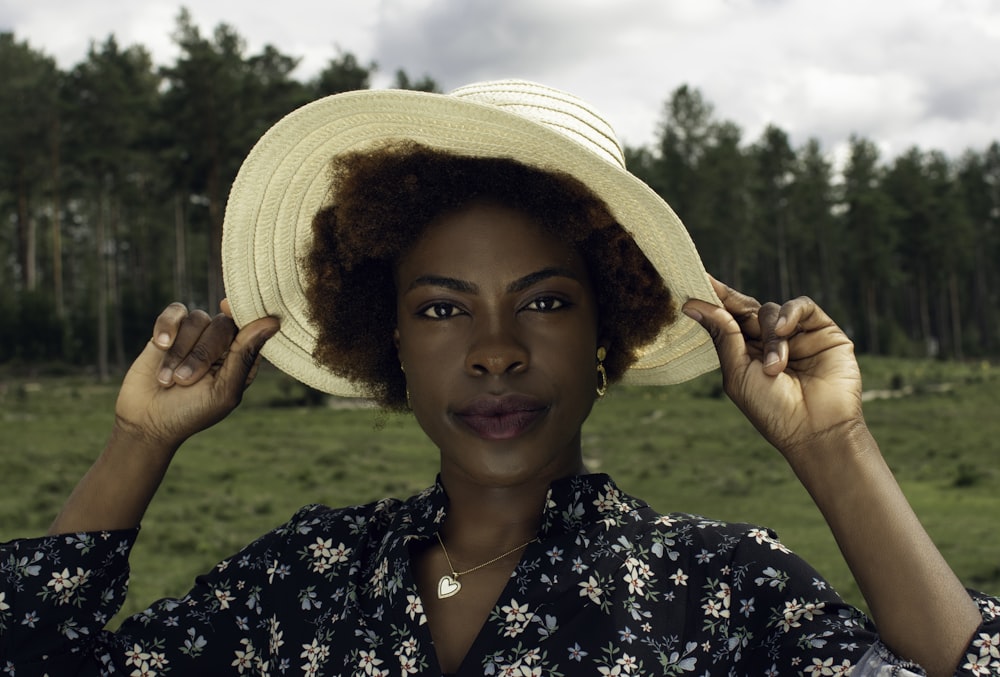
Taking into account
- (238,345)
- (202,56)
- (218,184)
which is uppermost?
(202,56)

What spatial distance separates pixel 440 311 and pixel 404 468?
13533 millimetres

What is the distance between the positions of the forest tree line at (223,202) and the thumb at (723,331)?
2518 centimetres

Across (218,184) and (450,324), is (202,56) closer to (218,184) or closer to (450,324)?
(218,184)

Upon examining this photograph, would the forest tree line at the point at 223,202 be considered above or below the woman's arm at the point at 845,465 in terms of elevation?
above

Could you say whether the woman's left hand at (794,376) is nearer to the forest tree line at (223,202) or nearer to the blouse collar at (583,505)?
the blouse collar at (583,505)

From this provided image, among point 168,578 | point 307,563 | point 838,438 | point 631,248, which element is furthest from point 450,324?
point 168,578

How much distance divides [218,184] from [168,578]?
77.3 feet

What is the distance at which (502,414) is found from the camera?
6.90 feet

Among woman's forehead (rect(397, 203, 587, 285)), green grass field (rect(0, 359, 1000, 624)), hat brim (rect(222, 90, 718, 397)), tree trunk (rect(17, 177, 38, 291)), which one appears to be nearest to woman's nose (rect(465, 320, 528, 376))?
woman's forehead (rect(397, 203, 587, 285))

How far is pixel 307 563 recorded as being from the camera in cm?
235

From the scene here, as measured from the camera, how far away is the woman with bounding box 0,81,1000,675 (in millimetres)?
1894

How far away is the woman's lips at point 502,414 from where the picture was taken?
82.1 inches

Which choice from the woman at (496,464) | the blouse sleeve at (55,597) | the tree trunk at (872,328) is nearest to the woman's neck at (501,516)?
the woman at (496,464)

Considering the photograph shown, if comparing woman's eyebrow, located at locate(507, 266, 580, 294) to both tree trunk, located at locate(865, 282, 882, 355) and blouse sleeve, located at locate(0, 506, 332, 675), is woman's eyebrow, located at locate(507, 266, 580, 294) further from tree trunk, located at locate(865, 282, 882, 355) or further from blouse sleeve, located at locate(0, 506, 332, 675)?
tree trunk, located at locate(865, 282, 882, 355)
